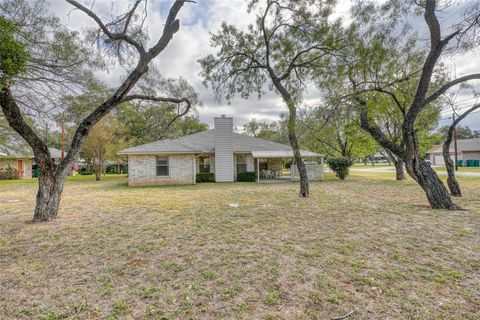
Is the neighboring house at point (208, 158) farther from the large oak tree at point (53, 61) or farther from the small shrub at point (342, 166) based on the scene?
the large oak tree at point (53, 61)

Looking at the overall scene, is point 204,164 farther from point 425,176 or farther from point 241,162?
point 425,176

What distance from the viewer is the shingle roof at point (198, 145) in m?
16.6

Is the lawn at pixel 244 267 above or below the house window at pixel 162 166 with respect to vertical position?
below

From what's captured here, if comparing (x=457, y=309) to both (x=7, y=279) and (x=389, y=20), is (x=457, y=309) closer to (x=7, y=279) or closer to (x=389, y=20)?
(x=7, y=279)

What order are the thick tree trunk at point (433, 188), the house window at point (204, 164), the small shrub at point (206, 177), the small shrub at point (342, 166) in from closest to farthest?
the thick tree trunk at point (433, 188) → the small shrub at point (206, 177) → the small shrub at point (342, 166) → the house window at point (204, 164)

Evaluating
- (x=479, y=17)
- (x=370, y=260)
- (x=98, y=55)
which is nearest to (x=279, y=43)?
(x=479, y=17)

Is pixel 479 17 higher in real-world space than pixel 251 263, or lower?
higher

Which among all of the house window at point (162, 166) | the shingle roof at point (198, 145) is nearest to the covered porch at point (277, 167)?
the shingle roof at point (198, 145)

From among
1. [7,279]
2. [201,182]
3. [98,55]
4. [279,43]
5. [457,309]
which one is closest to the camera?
[457,309]

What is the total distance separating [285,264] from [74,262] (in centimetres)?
331

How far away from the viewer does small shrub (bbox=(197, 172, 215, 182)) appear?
60.3 ft

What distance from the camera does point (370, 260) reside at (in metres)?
3.78

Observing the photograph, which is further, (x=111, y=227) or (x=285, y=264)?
(x=111, y=227)

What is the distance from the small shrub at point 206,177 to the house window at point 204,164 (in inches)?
34.0
